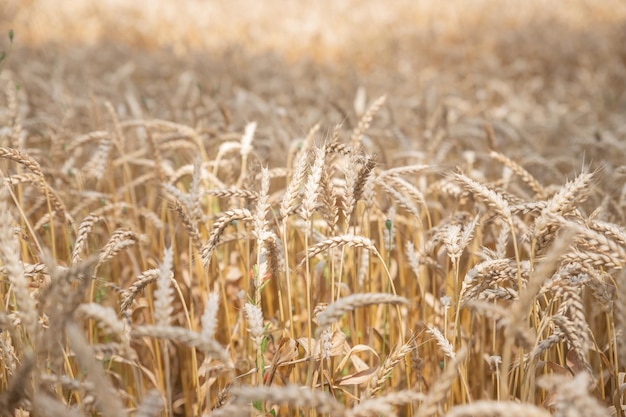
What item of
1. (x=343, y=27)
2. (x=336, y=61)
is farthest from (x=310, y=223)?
(x=343, y=27)

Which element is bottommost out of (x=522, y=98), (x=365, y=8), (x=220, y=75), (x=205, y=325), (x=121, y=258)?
(x=121, y=258)

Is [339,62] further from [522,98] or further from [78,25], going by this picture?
Answer: [78,25]

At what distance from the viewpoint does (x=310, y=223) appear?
1.81 m

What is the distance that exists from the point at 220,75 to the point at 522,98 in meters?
3.04

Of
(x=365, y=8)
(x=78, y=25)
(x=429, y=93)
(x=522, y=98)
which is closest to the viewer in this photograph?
(x=429, y=93)

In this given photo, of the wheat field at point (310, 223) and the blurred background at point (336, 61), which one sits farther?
the blurred background at point (336, 61)

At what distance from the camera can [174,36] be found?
809cm

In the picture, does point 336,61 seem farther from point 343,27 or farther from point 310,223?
point 310,223

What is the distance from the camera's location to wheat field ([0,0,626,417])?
1.01m

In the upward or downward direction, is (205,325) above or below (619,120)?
below

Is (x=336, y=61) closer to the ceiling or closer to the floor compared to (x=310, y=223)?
closer to the ceiling

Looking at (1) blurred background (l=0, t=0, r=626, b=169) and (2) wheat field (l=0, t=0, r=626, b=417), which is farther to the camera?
(1) blurred background (l=0, t=0, r=626, b=169)

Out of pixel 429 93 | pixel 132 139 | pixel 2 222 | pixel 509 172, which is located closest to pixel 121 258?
pixel 132 139

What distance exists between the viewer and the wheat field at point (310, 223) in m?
1.01
